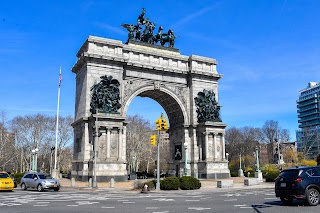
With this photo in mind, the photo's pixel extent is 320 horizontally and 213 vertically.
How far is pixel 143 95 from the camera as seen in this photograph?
4512 centimetres

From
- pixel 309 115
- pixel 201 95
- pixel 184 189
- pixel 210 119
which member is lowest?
pixel 184 189

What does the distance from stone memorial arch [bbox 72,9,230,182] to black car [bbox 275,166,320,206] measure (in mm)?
23183

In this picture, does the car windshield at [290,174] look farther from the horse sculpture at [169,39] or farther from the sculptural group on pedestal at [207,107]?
the horse sculpture at [169,39]

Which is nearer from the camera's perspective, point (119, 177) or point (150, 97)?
point (119, 177)

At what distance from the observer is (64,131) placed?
228 ft

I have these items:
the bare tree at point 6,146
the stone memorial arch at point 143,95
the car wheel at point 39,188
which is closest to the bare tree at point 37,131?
the bare tree at point 6,146

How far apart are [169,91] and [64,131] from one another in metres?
35.2

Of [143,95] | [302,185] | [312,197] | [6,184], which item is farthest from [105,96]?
[312,197]

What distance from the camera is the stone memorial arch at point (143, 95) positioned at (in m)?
36.2

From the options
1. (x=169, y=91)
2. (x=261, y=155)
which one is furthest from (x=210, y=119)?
(x=261, y=155)

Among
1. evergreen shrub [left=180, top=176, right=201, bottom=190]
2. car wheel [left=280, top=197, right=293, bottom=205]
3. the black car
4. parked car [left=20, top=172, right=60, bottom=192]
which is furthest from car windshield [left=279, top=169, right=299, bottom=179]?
parked car [left=20, top=172, right=60, bottom=192]

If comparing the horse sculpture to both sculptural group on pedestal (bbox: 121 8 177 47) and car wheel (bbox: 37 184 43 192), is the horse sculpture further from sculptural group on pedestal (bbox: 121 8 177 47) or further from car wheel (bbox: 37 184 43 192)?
car wheel (bbox: 37 184 43 192)

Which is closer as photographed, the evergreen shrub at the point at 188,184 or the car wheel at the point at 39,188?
the car wheel at the point at 39,188

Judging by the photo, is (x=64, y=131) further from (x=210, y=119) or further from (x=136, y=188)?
(x=136, y=188)
